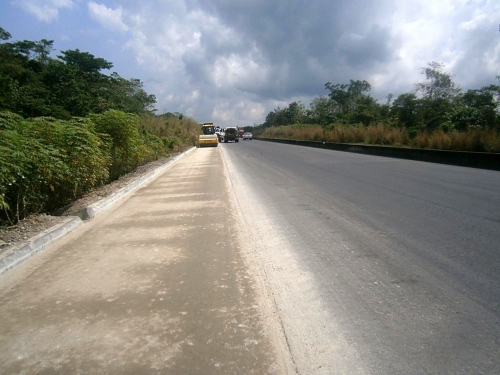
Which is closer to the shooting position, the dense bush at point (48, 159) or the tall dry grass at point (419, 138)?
the dense bush at point (48, 159)

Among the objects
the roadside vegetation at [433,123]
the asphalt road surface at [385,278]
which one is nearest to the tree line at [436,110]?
the roadside vegetation at [433,123]

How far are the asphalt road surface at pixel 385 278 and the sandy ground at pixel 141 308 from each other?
13.6 inches

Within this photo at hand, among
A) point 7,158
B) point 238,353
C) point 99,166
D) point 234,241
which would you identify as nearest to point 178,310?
point 238,353

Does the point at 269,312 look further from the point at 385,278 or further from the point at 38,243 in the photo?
the point at 38,243

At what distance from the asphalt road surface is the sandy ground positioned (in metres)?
0.35

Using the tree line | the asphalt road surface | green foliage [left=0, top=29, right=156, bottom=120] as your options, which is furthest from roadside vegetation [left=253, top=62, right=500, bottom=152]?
green foliage [left=0, top=29, right=156, bottom=120]

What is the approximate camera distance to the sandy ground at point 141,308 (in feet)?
9.69

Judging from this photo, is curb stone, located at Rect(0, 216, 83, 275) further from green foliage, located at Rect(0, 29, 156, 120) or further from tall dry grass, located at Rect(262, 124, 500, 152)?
green foliage, located at Rect(0, 29, 156, 120)

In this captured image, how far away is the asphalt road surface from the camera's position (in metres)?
2.97

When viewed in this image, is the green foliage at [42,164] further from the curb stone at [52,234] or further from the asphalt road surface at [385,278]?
the asphalt road surface at [385,278]

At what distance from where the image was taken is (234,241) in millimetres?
5906

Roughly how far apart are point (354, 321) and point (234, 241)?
9.05 ft

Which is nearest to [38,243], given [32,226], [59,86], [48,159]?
[32,226]

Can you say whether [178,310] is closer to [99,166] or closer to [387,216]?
[387,216]
